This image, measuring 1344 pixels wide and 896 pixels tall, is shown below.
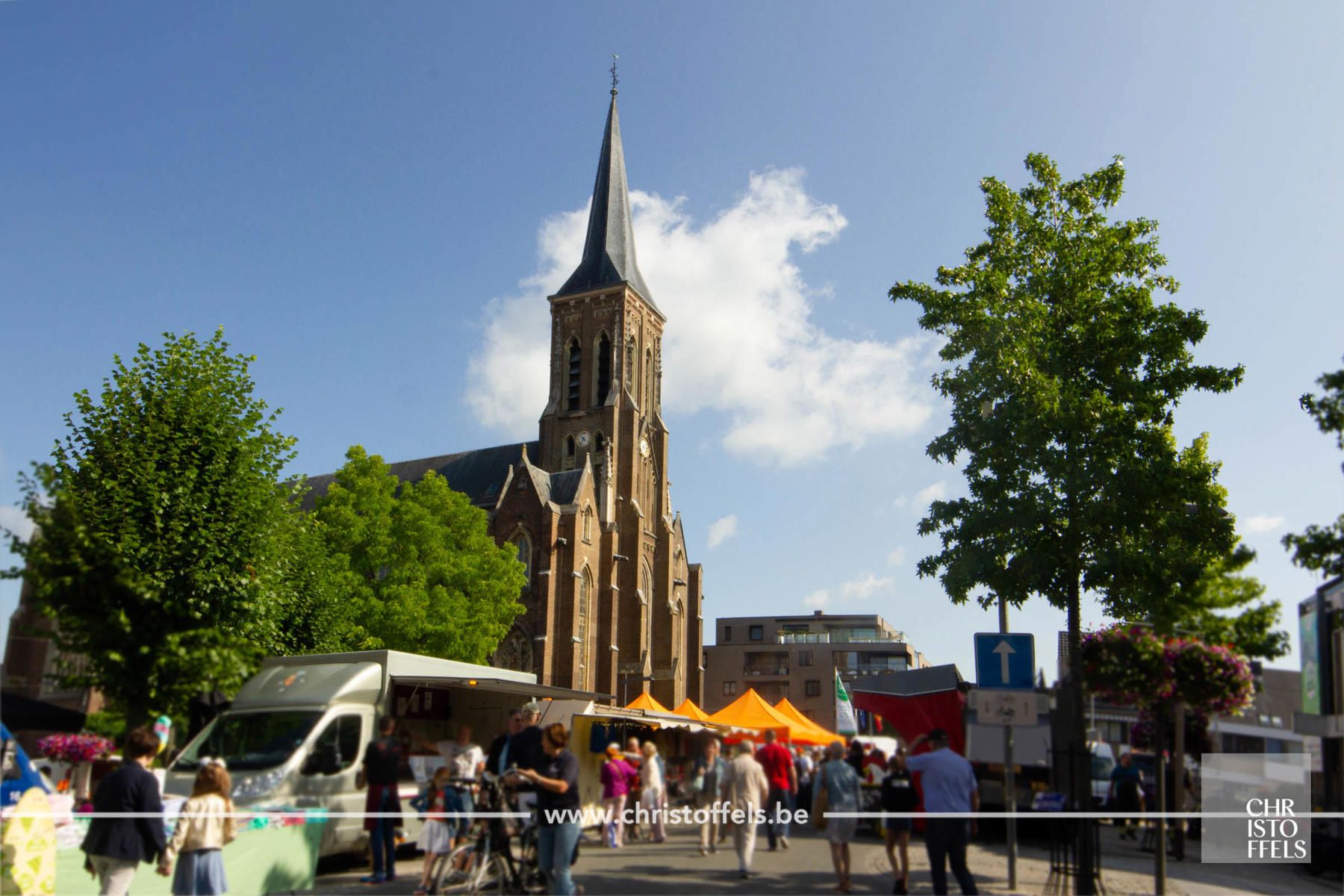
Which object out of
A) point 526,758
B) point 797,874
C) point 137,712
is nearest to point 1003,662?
point 797,874

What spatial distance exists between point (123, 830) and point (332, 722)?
3.74 m

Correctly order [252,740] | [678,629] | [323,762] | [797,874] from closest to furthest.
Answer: [797,874] < [323,762] < [252,740] < [678,629]

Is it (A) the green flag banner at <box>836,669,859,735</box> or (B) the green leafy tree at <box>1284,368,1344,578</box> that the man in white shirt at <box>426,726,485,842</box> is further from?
(B) the green leafy tree at <box>1284,368,1344,578</box>

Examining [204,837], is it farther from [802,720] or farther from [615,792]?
[802,720]

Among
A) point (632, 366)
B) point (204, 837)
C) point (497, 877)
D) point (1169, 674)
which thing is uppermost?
point (632, 366)

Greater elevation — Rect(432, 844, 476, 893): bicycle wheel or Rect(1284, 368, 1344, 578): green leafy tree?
Rect(1284, 368, 1344, 578): green leafy tree

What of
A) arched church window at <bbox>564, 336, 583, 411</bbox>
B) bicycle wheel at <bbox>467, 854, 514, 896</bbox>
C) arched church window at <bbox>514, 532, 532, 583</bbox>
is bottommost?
bicycle wheel at <bbox>467, 854, 514, 896</bbox>

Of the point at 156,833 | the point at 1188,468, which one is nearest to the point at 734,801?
the point at 156,833

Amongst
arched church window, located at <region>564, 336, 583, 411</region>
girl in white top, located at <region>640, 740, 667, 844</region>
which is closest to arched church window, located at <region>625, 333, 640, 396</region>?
arched church window, located at <region>564, 336, 583, 411</region>

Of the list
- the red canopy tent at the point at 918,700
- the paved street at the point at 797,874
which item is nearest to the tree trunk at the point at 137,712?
the paved street at the point at 797,874

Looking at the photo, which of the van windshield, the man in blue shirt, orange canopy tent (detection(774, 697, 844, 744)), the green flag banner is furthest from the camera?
orange canopy tent (detection(774, 697, 844, 744))

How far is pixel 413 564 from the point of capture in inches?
1430

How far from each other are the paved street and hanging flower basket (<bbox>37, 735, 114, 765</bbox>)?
620 cm

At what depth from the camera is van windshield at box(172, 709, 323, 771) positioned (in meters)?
11.7
